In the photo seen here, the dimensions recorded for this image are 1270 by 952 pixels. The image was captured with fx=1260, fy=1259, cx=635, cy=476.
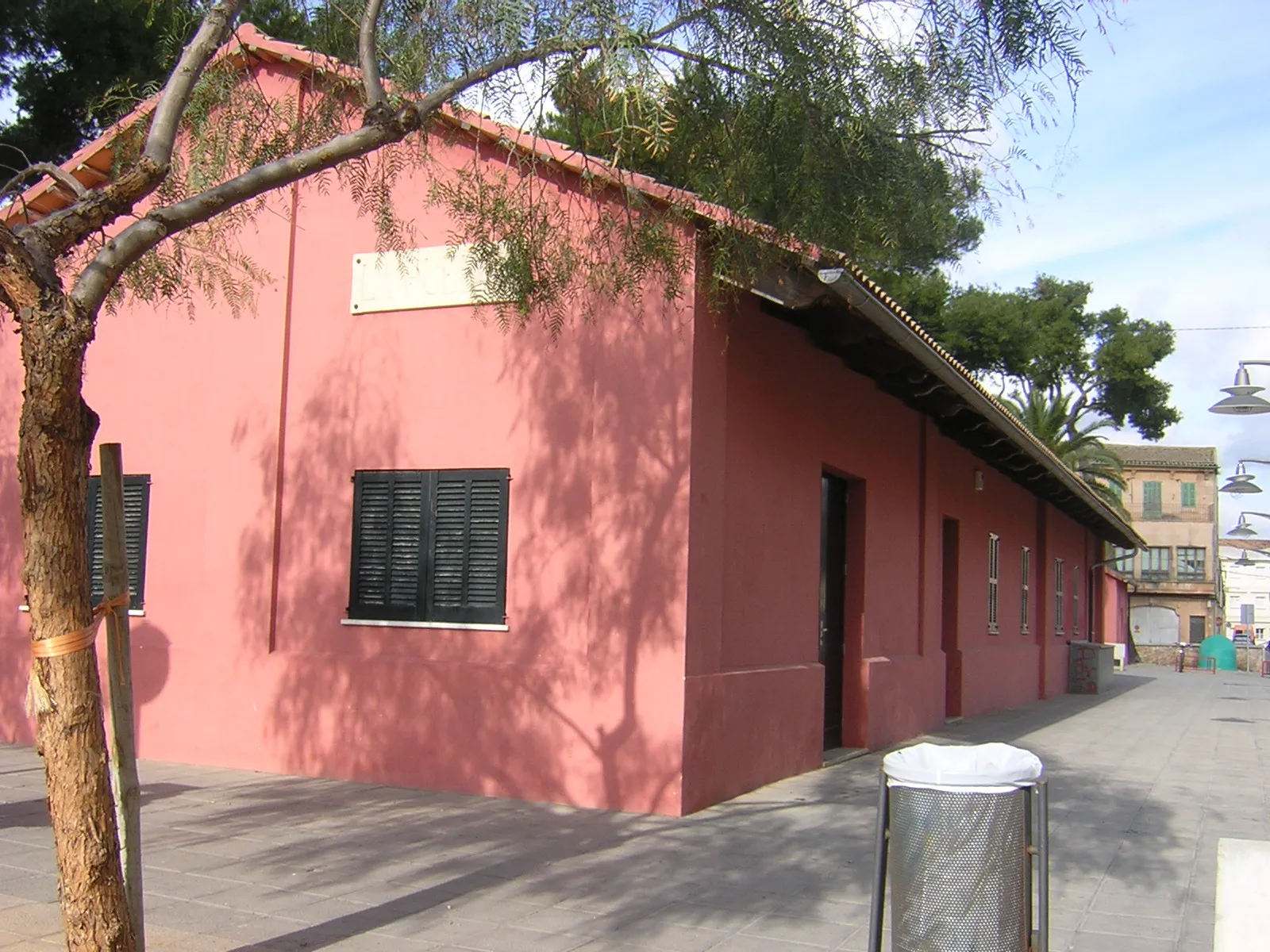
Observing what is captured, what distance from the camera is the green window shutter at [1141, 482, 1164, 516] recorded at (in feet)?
212

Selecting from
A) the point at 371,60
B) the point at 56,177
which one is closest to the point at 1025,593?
the point at 371,60

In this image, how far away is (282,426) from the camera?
10000 millimetres

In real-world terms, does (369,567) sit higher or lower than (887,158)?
lower

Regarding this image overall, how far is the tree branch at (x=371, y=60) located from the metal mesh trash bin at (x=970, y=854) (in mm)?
3325

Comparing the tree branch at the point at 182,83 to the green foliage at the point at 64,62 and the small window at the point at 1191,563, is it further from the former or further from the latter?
the small window at the point at 1191,563

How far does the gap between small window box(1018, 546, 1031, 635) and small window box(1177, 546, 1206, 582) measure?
1839 inches

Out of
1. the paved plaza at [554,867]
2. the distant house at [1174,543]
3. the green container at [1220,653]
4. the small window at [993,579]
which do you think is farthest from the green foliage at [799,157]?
the distant house at [1174,543]

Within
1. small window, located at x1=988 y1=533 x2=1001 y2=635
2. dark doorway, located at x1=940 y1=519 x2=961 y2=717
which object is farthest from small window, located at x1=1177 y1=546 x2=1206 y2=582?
dark doorway, located at x1=940 y1=519 x2=961 y2=717

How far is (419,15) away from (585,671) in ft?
14.2

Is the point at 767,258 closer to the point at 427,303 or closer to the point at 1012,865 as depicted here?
the point at 427,303

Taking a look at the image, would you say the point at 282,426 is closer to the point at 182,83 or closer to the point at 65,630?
the point at 182,83

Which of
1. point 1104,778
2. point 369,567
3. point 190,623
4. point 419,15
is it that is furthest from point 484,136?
point 1104,778

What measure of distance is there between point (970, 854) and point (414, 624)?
19.1 ft

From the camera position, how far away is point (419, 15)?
248 inches
